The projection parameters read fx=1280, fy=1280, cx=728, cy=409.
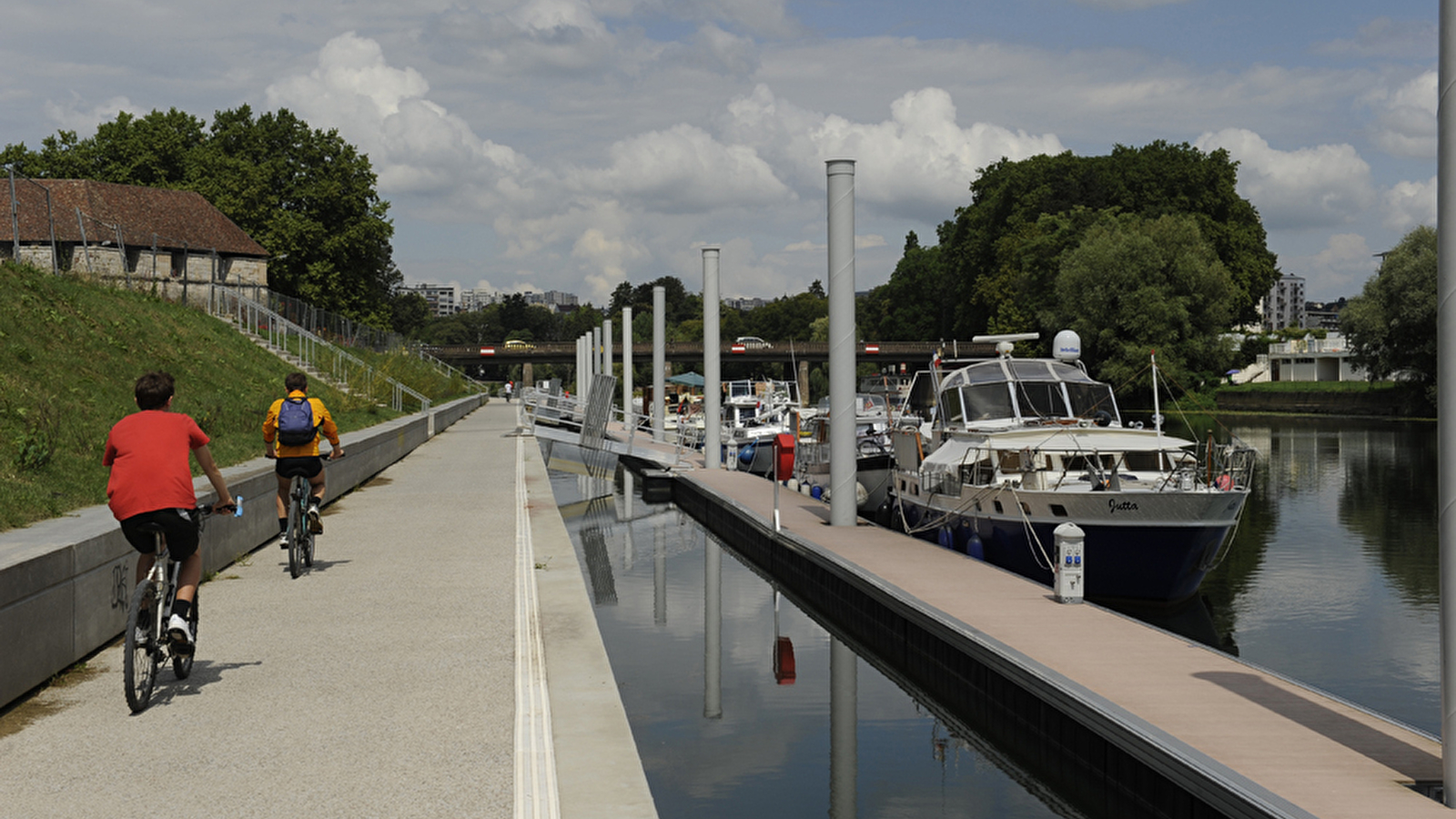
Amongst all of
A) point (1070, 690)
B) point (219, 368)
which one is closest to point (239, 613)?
point (1070, 690)

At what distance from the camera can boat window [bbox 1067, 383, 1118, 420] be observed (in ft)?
68.6

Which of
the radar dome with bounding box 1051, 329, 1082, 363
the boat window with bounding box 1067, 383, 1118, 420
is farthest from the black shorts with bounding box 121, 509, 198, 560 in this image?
the radar dome with bounding box 1051, 329, 1082, 363

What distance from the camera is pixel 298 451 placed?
13180 mm

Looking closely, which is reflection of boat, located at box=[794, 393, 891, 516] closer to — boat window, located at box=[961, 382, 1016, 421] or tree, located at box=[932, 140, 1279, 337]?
boat window, located at box=[961, 382, 1016, 421]

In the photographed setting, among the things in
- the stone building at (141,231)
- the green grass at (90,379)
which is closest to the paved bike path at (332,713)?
the green grass at (90,379)

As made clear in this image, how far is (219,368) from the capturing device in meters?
28.6

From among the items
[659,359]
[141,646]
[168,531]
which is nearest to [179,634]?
[141,646]

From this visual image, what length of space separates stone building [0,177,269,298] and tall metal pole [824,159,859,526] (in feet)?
126

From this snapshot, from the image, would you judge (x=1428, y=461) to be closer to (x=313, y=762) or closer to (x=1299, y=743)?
(x=1299, y=743)

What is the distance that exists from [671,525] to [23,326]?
484 inches

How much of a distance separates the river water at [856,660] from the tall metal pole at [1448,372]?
8.82ft

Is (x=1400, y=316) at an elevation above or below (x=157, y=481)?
above

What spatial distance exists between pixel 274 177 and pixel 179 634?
7135cm

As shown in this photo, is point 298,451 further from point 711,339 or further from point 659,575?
point 711,339
